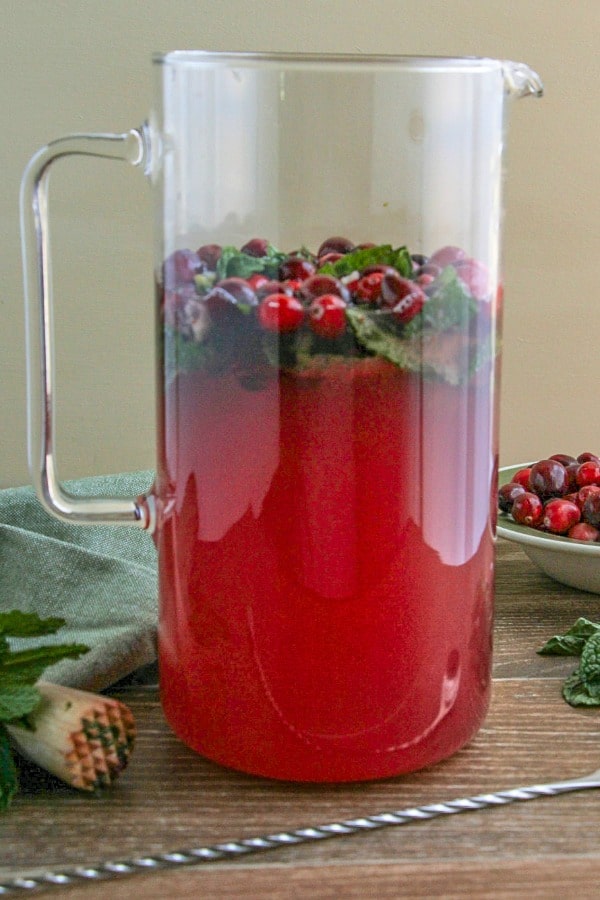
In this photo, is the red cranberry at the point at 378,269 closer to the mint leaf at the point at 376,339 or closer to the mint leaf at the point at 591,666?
the mint leaf at the point at 376,339

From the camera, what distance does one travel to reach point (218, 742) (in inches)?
24.9

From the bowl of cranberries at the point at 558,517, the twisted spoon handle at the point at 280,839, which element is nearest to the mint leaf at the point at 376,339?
the twisted spoon handle at the point at 280,839

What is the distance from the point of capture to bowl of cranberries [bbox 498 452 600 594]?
0.89 metres

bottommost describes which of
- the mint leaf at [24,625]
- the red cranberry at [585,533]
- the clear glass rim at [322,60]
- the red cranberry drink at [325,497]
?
the red cranberry at [585,533]

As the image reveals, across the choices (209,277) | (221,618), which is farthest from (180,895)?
(209,277)

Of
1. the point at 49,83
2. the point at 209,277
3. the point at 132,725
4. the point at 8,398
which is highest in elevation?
the point at 49,83

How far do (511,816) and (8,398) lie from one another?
132cm

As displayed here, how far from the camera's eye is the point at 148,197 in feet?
5.62

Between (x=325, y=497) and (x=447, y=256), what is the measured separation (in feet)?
0.44

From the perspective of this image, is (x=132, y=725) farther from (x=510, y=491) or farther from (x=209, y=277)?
(x=510, y=491)

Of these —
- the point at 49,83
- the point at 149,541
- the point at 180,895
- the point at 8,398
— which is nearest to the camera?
the point at 180,895

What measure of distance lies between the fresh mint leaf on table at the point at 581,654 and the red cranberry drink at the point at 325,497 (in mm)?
112

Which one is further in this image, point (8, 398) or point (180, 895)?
point (8, 398)

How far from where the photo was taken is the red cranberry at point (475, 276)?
60cm
